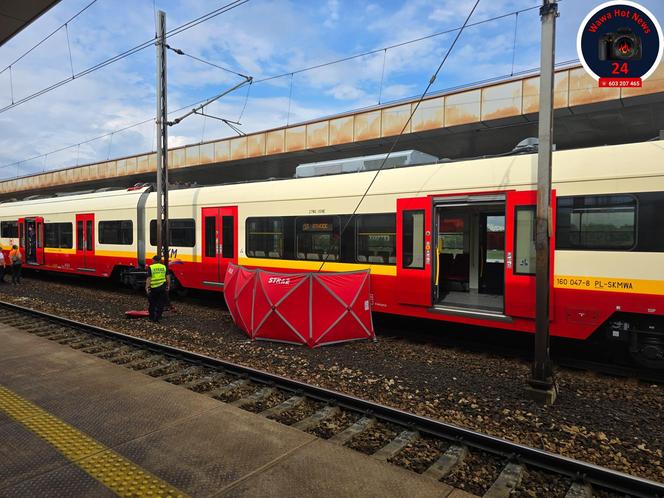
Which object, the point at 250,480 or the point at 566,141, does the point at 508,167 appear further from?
the point at 566,141

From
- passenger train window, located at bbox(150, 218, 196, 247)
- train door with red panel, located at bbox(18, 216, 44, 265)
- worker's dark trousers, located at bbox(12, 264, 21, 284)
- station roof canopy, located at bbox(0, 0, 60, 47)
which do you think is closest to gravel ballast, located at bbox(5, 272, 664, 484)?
passenger train window, located at bbox(150, 218, 196, 247)

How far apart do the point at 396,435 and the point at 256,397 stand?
187cm

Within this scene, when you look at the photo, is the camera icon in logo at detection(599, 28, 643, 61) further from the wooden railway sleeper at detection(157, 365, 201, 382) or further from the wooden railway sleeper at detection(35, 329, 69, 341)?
the wooden railway sleeper at detection(35, 329, 69, 341)

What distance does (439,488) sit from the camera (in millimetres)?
3545

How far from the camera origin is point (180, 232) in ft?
43.6

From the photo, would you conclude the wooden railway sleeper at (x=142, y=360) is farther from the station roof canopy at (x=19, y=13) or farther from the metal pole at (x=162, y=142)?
the metal pole at (x=162, y=142)

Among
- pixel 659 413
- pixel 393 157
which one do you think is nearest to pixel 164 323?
pixel 393 157

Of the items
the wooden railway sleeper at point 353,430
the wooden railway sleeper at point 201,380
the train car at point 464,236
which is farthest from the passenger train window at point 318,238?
the wooden railway sleeper at point 353,430

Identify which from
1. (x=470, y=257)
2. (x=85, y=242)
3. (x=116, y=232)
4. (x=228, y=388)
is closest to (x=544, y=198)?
(x=228, y=388)

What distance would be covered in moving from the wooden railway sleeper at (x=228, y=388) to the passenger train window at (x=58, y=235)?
1361 centimetres

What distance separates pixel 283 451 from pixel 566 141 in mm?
18437

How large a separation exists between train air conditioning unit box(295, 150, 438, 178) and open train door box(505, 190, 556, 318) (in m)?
1.93

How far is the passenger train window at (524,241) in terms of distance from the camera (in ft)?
24.0

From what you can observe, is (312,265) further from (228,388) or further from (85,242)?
(85,242)
